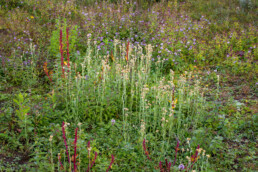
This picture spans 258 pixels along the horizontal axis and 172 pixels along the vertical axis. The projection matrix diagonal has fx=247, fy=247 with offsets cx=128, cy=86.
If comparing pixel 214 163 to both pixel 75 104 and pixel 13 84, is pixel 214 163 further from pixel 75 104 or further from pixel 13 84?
pixel 13 84

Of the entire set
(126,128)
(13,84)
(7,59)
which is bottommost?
(126,128)

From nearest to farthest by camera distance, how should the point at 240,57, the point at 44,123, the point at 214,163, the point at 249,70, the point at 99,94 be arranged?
the point at 214,163, the point at 44,123, the point at 99,94, the point at 249,70, the point at 240,57

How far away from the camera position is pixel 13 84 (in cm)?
491

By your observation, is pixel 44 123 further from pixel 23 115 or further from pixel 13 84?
pixel 13 84

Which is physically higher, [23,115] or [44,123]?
[23,115]

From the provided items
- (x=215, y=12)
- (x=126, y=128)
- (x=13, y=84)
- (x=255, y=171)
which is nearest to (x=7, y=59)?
(x=13, y=84)

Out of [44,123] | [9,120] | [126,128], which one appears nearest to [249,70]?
[126,128]

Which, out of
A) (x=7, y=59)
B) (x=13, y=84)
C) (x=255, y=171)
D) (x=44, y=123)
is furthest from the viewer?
(x=7, y=59)

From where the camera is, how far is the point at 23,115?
317cm

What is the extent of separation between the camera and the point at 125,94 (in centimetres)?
410

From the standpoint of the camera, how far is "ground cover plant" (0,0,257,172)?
3131 millimetres

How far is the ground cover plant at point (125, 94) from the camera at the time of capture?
313 centimetres

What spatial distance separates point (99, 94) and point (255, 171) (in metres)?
2.38

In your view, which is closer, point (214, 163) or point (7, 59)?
point (214, 163)
